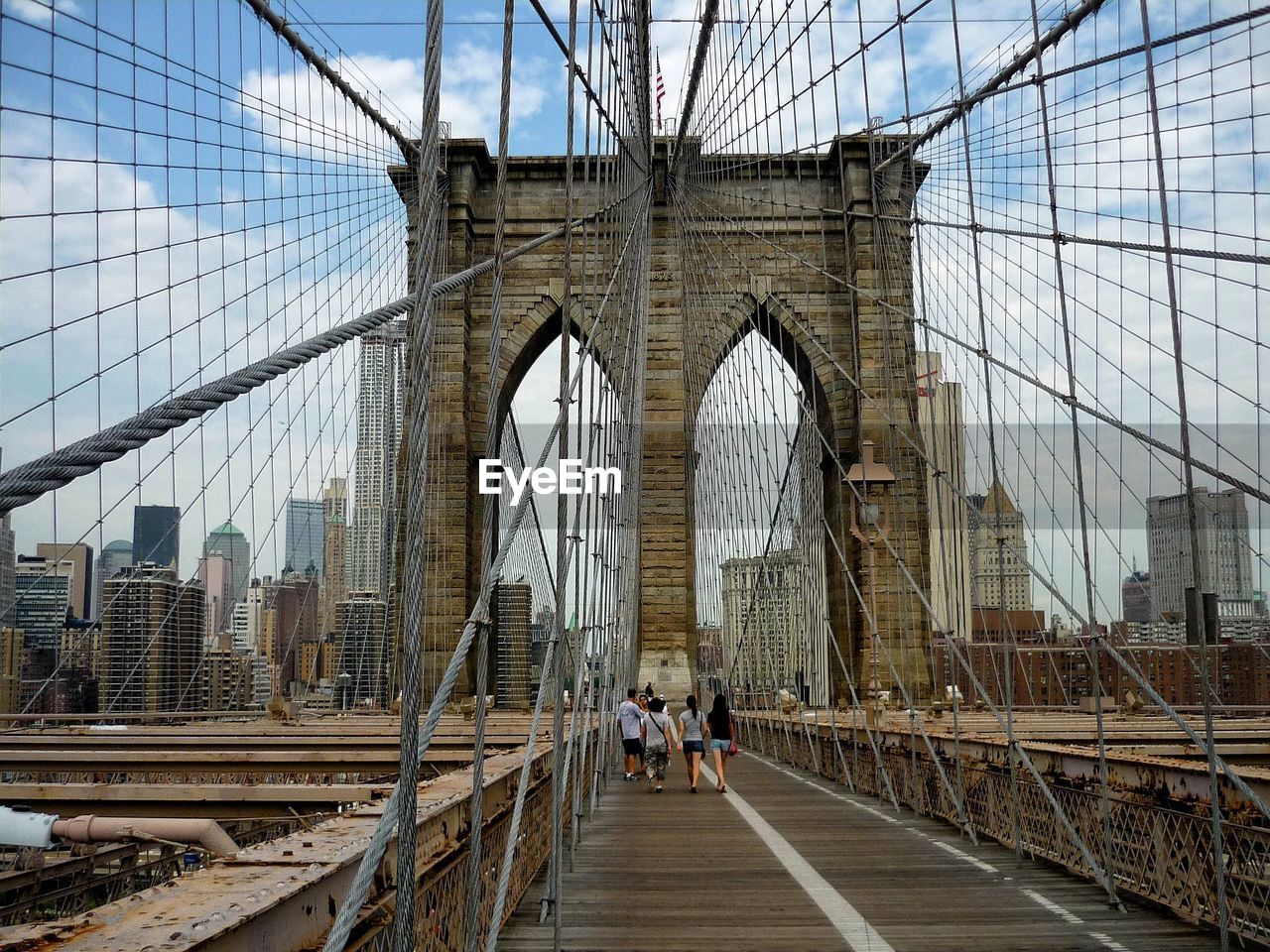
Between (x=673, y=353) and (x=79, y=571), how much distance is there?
18.7 m

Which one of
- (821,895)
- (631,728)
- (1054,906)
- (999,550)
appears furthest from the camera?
(631,728)

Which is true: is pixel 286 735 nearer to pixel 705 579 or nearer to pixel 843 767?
pixel 843 767

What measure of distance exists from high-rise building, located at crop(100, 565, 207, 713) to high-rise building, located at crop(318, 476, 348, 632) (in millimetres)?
5884

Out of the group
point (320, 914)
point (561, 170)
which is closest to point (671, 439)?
point (561, 170)

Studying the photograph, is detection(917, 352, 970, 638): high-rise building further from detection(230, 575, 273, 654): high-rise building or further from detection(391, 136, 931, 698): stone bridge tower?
detection(230, 575, 273, 654): high-rise building

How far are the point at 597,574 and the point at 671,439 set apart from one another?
55.4ft

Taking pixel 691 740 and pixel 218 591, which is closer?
pixel 691 740

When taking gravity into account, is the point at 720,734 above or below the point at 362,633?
below

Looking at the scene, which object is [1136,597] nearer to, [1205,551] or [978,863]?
[1205,551]

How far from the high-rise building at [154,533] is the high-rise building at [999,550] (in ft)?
22.5

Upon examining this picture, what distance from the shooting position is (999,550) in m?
8.68

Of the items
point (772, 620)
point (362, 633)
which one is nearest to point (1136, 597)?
point (772, 620)

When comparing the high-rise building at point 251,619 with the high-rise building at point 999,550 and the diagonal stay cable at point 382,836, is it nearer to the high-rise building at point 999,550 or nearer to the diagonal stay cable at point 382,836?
the high-rise building at point 999,550

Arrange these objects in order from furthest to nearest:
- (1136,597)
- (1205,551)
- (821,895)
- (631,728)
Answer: (1136,597) < (631,728) < (1205,551) < (821,895)
